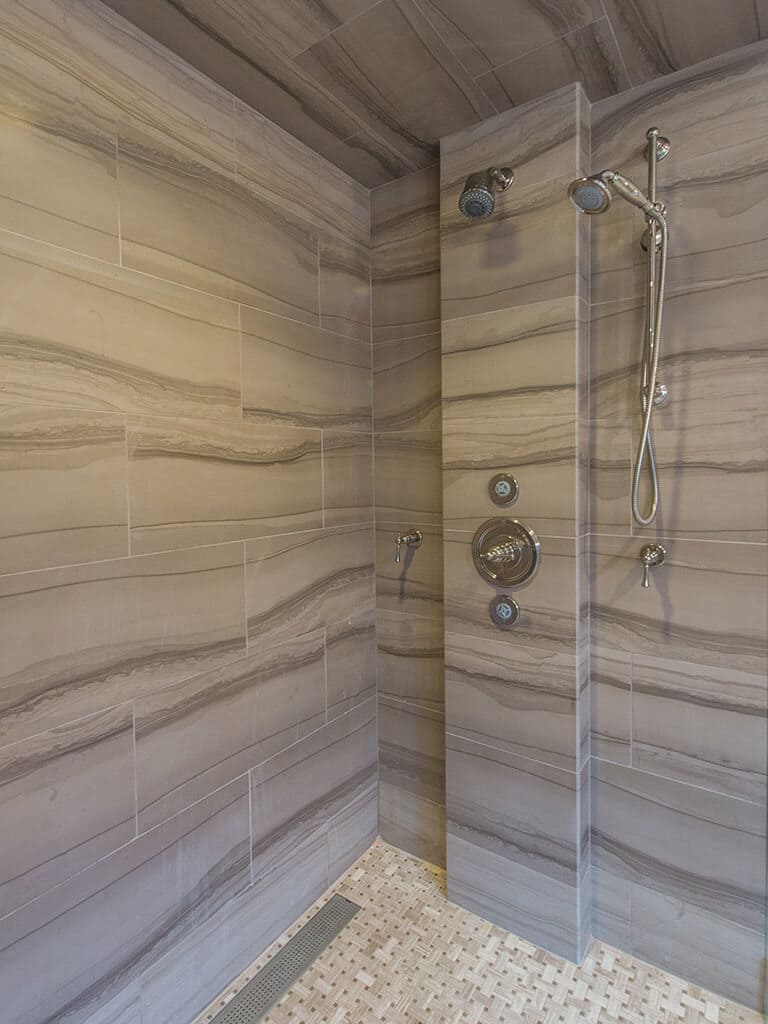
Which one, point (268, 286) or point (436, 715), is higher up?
point (268, 286)

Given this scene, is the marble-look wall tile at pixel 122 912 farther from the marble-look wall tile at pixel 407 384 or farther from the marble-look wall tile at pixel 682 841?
the marble-look wall tile at pixel 407 384

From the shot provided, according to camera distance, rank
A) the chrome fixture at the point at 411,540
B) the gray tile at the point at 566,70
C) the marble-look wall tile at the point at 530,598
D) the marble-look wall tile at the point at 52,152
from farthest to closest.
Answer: the chrome fixture at the point at 411,540
the marble-look wall tile at the point at 530,598
the gray tile at the point at 566,70
the marble-look wall tile at the point at 52,152

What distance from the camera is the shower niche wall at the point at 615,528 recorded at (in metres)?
1.34

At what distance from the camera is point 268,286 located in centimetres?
151

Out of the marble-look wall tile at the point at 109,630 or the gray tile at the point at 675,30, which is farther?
the gray tile at the point at 675,30

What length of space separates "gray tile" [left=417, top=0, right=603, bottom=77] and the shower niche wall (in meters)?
0.20

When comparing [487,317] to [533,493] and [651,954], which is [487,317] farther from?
[651,954]

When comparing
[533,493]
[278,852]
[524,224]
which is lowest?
[278,852]

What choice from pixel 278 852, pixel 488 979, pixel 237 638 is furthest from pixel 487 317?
pixel 488 979

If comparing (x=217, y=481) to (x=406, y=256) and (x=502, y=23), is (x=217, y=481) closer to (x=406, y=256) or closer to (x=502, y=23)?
(x=406, y=256)

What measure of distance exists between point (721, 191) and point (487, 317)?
1.99 ft

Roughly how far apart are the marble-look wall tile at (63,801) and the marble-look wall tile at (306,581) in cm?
41

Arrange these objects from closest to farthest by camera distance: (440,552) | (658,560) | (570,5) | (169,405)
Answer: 1. (570,5)
2. (169,405)
3. (658,560)
4. (440,552)

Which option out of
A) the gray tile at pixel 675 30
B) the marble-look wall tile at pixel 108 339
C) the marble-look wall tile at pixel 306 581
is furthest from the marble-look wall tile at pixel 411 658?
the gray tile at pixel 675 30
